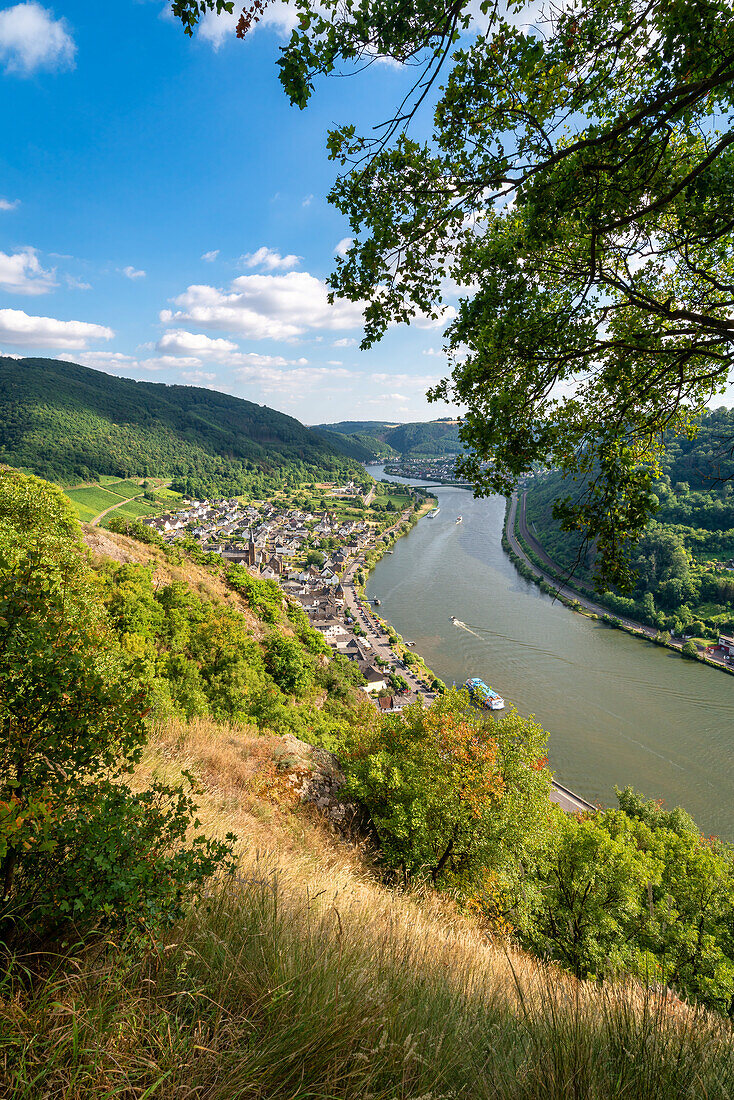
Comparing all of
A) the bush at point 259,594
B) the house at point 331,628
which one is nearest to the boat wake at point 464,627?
the house at point 331,628

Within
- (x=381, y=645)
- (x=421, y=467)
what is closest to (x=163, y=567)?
(x=381, y=645)

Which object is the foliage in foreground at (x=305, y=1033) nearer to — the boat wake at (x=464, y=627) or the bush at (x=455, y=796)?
the bush at (x=455, y=796)

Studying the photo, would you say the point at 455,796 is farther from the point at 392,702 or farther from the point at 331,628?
the point at 331,628

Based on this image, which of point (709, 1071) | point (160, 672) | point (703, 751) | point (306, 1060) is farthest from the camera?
point (703, 751)

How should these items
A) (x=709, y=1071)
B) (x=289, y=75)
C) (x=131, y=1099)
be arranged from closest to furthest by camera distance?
1. (x=131, y=1099)
2. (x=709, y=1071)
3. (x=289, y=75)

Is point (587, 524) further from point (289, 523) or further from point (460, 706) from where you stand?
point (289, 523)

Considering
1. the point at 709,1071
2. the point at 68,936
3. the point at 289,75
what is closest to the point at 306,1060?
the point at 68,936
